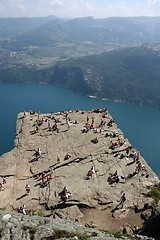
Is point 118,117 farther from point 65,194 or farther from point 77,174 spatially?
point 65,194

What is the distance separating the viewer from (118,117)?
15938 centimetres

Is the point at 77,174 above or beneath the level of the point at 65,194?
above

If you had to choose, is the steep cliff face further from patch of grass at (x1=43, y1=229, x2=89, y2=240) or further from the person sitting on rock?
patch of grass at (x1=43, y1=229, x2=89, y2=240)

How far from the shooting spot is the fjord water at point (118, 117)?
391 ft

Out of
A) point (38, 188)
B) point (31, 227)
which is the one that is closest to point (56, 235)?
point (31, 227)

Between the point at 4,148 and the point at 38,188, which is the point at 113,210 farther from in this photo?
the point at 4,148

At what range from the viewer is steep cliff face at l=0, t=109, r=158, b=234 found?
90.9 ft

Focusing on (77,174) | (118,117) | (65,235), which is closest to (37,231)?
(65,235)

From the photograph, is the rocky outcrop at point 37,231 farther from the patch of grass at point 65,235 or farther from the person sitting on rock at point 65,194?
the person sitting on rock at point 65,194

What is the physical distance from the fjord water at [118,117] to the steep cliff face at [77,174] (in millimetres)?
66482

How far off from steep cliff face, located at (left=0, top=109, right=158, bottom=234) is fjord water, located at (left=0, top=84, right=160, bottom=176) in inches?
2617

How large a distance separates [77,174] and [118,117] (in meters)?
128

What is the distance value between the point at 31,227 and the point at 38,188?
14409mm

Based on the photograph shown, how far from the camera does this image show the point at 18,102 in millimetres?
184000
